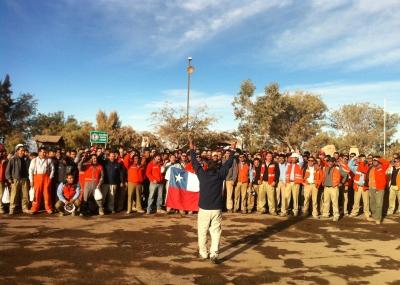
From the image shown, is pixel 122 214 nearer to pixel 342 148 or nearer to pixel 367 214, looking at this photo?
pixel 367 214

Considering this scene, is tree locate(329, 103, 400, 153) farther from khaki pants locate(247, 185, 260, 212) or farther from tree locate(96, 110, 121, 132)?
khaki pants locate(247, 185, 260, 212)

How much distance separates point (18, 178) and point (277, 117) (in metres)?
39.6

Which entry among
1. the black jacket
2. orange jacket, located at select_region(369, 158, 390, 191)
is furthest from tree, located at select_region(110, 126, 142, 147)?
orange jacket, located at select_region(369, 158, 390, 191)

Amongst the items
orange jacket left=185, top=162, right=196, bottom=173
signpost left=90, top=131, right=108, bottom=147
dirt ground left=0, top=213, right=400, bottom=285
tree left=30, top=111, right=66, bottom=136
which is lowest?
dirt ground left=0, top=213, right=400, bottom=285

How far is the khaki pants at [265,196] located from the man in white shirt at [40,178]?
6883 mm

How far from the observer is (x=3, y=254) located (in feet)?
23.5

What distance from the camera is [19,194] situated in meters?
12.1

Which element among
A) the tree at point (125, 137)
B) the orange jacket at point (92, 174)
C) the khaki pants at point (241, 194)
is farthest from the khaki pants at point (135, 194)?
the tree at point (125, 137)

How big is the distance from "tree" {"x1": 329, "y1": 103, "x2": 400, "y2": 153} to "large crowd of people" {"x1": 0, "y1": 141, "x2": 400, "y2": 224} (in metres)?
45.2

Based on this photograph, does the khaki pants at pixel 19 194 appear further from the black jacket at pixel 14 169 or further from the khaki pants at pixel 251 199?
the khaki pants at pixel 251 199

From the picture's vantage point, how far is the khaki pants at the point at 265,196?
13172 mm

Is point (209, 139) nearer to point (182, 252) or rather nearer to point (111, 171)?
point (111, 171)

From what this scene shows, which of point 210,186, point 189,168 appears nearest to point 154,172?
point 189,168

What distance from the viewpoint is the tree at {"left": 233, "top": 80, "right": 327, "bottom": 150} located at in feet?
144
